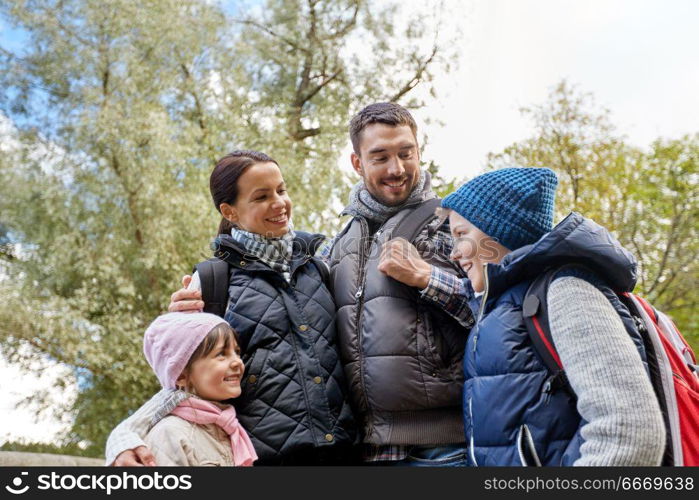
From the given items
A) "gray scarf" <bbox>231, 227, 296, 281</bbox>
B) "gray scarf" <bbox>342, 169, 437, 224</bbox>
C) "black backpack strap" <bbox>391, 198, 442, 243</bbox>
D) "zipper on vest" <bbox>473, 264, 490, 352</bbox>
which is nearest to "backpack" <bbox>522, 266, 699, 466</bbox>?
"zipper on vest" <bbox>473, 264, 490, 352</bbox>

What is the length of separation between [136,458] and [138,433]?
10cm

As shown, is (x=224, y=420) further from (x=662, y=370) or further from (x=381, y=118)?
(x=662, y=370)

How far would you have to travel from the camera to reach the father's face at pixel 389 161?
2605 mm

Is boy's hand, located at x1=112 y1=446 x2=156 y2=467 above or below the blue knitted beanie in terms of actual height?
below

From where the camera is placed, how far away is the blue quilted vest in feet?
5.69

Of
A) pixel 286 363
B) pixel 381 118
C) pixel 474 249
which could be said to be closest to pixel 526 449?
pixel 474 249

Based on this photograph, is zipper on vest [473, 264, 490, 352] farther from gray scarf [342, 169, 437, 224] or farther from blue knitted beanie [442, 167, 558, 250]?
gray scarf [342, 169, 437, 224]

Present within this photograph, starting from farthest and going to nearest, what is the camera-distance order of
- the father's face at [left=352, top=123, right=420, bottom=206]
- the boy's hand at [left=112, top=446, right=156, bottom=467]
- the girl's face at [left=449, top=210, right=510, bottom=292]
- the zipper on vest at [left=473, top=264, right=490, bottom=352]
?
the father's face at [left=352, top=123, right=420, bottom=206], the boy's hand at [left=112, top=446, right=156, bottom=467], the girl's face at [left=449, top=210, right=510, bottom=292], the zipper on vest at [left=473, top=264, right=490, bottom=352]

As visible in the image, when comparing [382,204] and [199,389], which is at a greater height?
[382,204]

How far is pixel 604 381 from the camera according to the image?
1.59 metres

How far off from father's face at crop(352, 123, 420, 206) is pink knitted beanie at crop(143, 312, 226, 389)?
2.70 ft

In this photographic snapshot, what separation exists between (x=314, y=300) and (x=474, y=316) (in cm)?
61

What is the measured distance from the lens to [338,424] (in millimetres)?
2324
